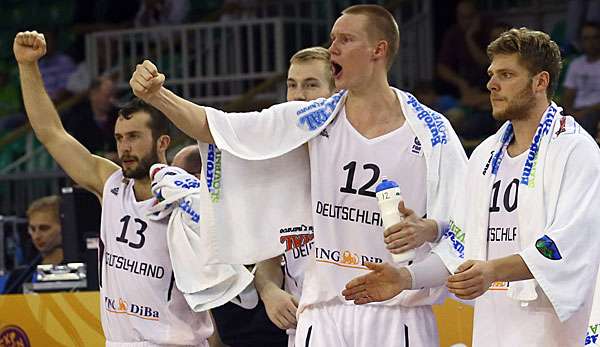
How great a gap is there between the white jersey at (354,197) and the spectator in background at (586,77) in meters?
6.63

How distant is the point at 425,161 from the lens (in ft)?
18.5

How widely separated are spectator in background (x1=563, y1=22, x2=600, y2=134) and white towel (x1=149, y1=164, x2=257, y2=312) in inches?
240

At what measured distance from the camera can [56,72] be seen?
15867 millimetres

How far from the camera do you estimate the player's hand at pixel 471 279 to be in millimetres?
4988

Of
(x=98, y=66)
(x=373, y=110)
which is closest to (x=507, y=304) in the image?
(x=373, y=110)

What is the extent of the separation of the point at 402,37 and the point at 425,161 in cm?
926

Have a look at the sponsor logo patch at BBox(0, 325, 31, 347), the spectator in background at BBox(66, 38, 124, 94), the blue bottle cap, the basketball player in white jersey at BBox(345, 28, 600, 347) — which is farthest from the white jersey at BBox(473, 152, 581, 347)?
the spectator in background at BBox(66, 38, 124, 94)

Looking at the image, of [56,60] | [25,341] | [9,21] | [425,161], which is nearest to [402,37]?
[56,60]

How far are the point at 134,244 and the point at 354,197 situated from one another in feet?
5.16

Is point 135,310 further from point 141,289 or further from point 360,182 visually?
point 360,182

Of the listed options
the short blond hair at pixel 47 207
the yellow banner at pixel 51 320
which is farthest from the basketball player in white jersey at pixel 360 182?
the short blond hair at pixel 47 207

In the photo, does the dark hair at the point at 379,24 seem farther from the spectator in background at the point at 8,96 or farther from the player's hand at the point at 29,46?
the spectator in background at the point at 8,96

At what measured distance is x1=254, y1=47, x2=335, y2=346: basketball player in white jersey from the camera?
20.1ft

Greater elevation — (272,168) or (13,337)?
(272,168)
